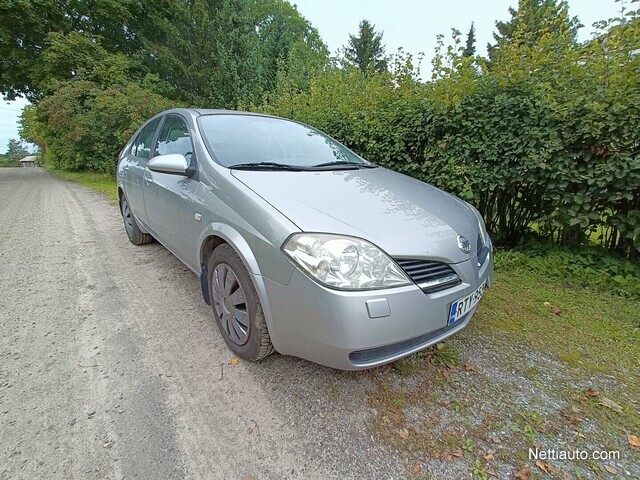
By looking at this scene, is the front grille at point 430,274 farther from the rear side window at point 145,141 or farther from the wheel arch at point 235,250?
the rear side window at point 145,141

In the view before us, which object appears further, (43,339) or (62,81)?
(62,81)

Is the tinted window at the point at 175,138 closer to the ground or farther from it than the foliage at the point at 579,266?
farther from it

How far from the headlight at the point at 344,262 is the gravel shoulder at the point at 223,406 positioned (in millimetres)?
750

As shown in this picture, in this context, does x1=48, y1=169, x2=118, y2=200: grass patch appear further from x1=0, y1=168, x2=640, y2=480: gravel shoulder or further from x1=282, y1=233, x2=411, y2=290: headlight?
x1=282, y1=233, x2=411, y2=290: headlight

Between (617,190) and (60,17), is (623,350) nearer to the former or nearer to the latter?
(617,190)

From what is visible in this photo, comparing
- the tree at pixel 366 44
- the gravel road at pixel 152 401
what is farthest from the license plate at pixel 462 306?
the tree at pixel 366 44

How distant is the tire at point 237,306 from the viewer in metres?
1.82

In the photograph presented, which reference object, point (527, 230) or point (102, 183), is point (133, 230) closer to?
point (527, 230)

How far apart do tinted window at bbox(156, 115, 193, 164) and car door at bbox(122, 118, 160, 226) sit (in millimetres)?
292

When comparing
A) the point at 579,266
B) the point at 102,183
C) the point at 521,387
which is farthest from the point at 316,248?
the point at 102,183

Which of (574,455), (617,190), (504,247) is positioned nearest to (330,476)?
(574,455)

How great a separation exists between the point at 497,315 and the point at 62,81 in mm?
20549

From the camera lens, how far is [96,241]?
4.58 m

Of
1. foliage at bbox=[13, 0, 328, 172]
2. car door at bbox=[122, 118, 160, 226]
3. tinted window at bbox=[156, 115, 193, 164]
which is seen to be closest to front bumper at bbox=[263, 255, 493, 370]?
tinted window at bbox=[156, 115, 193, 164]
